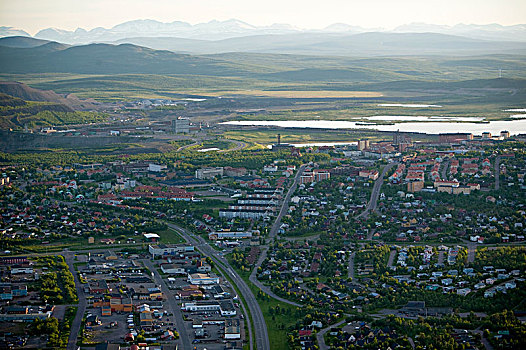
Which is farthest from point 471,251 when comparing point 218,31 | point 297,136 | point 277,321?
point 218,31

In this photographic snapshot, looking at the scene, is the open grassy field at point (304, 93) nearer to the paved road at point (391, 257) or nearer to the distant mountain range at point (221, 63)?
the distant mountain range at point (221, 63)

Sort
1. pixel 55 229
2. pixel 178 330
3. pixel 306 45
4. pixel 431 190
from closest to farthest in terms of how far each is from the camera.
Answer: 1. pixel 178 330
2. pixel 55 229
3. pixel 431 190
4. pixel 306 45

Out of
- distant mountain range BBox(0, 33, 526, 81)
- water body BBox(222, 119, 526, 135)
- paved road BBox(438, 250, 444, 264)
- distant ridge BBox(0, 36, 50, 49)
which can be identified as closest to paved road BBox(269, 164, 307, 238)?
paved road BBox(438, 250, 444, 264)

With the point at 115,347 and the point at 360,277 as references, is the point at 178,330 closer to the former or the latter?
the point at 115,347

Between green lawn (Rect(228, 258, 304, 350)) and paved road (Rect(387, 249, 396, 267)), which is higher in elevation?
paved road (Rect(387, 249, 396, 267))

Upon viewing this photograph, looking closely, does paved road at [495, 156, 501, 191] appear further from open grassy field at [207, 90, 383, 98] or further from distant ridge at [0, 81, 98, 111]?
open grassy field at [207, 90, 383, 98]

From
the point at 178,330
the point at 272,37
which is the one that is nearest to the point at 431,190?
the point at 178,330

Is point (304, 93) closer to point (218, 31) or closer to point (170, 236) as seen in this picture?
point (170, 236)
